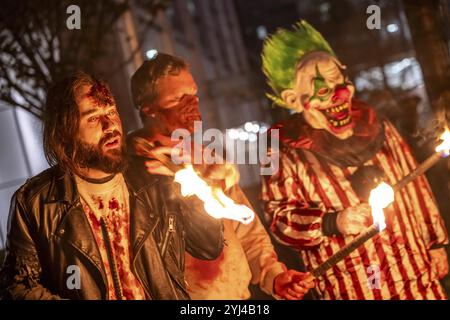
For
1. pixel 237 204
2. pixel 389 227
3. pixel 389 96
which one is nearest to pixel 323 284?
pixel 389 227

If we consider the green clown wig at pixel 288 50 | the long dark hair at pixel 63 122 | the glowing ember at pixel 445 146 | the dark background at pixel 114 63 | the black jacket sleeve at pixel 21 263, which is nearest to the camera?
the black jacket sleeve at pixel 21 263

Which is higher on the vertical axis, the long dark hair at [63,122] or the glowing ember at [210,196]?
the long dark hair at [63,122]

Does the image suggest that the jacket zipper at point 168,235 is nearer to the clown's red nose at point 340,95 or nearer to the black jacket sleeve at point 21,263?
the black jacket sleeve at point 21,263

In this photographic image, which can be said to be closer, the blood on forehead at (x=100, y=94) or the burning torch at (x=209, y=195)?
the blood on forehead at (x=100, y=94)

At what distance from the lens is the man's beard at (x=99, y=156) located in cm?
405

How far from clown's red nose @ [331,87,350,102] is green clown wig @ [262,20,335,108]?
0.96 feet

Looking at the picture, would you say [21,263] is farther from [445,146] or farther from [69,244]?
[445,146]

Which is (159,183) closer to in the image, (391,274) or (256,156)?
(256,156)

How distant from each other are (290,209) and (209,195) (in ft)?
2.48

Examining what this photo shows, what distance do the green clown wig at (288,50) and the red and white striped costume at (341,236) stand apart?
52cm

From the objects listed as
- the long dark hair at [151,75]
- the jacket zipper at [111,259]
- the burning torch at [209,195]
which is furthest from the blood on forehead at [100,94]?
the jacket zipper at [111,259]

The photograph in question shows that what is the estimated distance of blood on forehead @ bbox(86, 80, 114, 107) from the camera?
4105 mm

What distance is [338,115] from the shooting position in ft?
15.8

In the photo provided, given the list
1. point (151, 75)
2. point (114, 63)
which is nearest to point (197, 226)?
point (151, 75)
